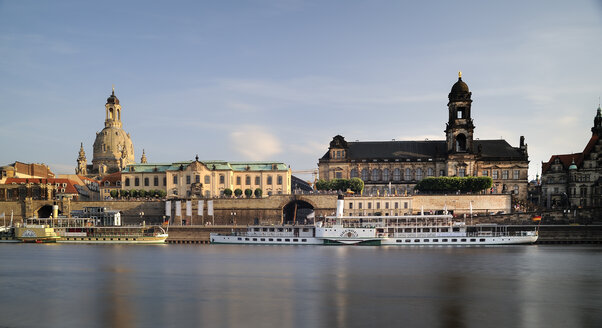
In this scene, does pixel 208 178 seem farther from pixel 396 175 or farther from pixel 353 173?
pixel 396 175

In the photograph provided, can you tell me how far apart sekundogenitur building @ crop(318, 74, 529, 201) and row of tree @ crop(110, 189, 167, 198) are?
23.7 meters

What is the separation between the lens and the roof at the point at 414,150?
93.0 m

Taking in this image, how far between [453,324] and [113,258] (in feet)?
115

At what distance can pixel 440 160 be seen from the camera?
92625 millimetres

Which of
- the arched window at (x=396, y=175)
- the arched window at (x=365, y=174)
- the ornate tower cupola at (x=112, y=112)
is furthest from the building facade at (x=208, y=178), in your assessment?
the ornate tower cupola at (x=112, y=112)

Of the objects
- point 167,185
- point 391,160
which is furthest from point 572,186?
point 167,185

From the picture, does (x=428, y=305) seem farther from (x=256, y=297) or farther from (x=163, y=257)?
(x=163, y=257)

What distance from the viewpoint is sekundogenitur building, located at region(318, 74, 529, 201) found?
298 ft

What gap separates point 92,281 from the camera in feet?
131

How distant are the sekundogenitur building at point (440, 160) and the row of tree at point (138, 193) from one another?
23.7m

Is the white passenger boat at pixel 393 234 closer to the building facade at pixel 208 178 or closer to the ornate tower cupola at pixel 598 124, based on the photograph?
the building facade at pixel 208 178

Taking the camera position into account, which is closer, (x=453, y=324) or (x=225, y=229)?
(x=453, y=324)

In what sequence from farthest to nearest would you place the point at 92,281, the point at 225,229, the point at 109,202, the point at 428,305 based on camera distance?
the point at 109,202 → the point at 225,229 → the point at 92,281 → the point at 428,305

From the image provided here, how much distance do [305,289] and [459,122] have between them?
6138 centimetres
